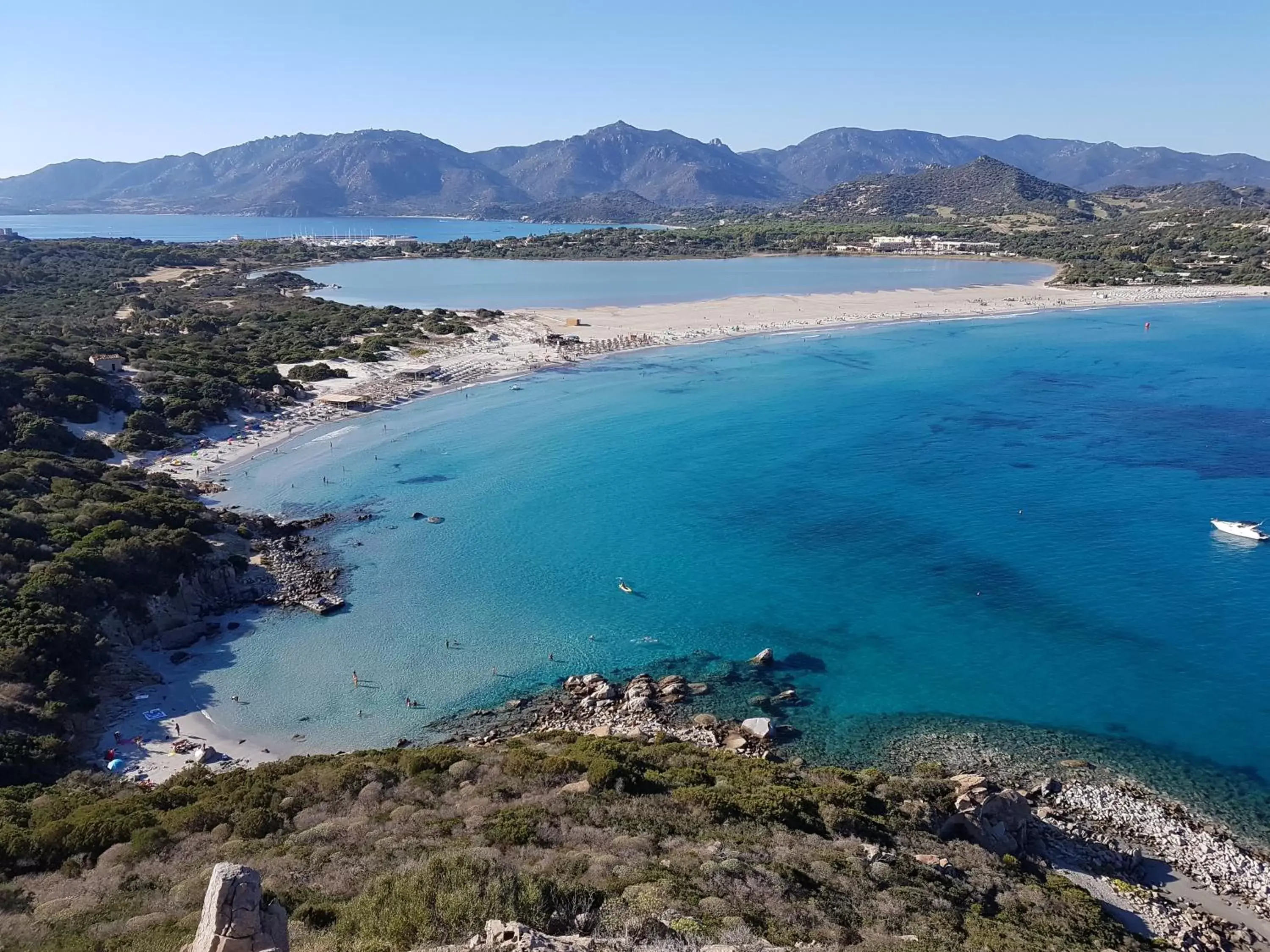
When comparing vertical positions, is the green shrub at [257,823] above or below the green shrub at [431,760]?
above

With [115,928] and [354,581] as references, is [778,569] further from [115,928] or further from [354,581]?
[115,928]

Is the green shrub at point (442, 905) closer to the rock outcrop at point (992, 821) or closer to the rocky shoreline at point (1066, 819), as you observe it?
the rocky shoreline at point (1066, 819)

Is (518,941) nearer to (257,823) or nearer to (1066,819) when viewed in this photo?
(257,823)

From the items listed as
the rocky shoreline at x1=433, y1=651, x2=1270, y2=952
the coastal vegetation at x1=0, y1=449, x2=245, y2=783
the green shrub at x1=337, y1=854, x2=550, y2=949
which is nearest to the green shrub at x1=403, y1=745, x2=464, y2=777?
the rocky shoreline at x1=433, y1=651, x2=1270, y2=952

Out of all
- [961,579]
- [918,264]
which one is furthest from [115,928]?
[918,264]

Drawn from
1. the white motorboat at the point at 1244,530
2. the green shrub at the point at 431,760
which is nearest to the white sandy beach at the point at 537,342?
the green shrub at the point at 431,760

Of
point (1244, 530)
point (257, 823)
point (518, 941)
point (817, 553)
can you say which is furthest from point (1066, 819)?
point (1244, 530)

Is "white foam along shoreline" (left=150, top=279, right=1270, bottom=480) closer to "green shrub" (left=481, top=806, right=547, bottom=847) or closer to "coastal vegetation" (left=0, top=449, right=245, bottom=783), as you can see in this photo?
"coastal vegetation" (left=0, top=449, right=245, bottom=783)

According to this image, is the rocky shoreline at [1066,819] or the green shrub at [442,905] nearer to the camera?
the green shrub at [442,905]
